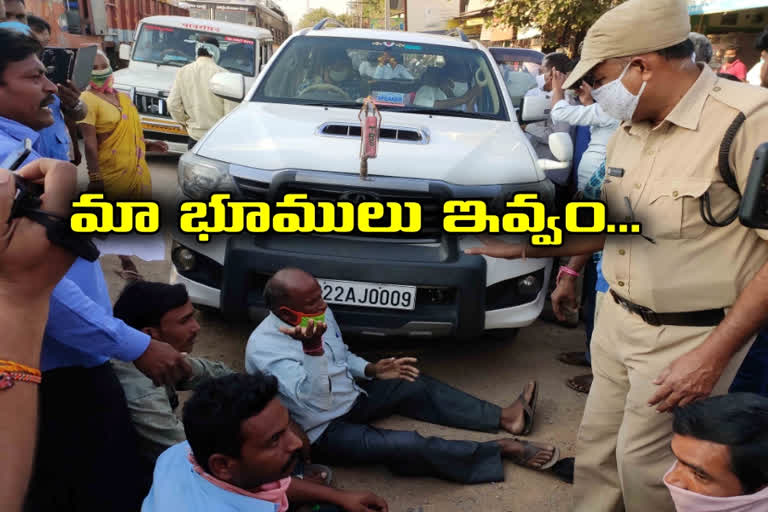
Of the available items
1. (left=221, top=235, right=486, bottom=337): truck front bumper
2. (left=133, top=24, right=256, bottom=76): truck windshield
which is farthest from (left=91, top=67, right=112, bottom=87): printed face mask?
(left=133, top=24, right=256, bottom=76): truck windshield

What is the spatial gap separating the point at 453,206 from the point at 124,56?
7.77 m

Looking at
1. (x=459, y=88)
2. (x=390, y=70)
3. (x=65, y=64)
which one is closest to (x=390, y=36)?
(x=390, y=70)

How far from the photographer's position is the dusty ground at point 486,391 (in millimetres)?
2436

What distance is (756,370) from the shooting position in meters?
2.61

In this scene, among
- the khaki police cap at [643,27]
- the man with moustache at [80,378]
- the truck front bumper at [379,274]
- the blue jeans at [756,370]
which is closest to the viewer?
the khaki police cap at [643,27]

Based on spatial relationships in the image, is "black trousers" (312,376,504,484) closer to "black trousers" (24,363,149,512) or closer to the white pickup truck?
the white pickup truck

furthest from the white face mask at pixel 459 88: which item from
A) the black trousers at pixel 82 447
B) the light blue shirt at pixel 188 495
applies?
the light blue shirt at pixel 188 495

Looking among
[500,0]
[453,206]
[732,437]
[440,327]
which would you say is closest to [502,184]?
[453,206]

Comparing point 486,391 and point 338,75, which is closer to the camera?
point 486,391

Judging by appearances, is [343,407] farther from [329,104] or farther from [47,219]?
[329,104]

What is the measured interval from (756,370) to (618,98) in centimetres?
157

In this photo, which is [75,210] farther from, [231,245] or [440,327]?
[440,327]

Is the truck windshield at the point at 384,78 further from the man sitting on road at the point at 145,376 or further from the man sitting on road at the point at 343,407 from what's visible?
the man sitting on road at the point at 145,376

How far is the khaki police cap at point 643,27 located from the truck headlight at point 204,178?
187cm
